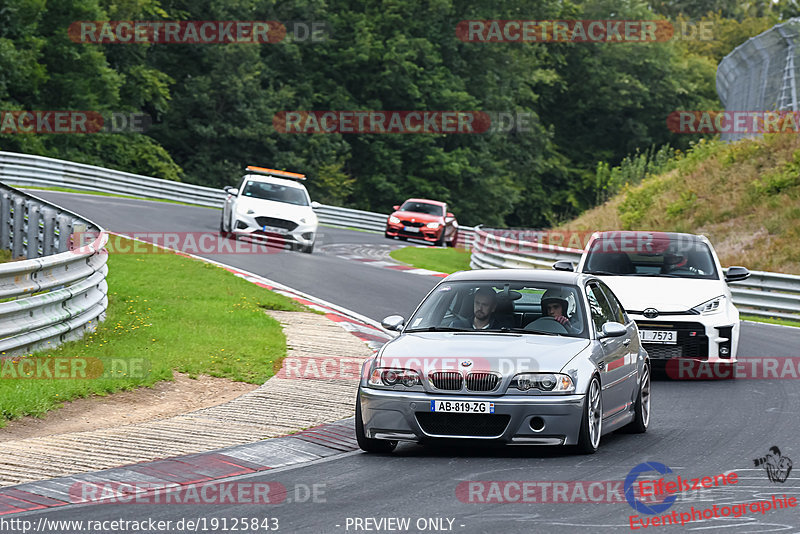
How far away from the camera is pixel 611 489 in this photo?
7.70 meters

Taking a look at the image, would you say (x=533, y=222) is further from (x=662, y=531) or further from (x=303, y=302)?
(x=662, y=531)

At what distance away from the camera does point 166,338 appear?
13852 mm

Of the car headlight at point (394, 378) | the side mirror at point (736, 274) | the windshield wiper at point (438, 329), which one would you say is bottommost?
the car headlight at point (394, 378)

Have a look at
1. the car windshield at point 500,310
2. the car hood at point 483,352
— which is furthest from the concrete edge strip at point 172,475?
the car windshield at point 500,310

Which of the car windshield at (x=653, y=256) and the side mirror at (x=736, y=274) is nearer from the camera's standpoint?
the car windshield at (x=653, y=256)

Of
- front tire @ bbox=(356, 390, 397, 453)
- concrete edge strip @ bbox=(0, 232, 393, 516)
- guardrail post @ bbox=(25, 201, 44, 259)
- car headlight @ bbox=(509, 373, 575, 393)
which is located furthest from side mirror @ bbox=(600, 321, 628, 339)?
guardrail post @ bbox=(25, 201, 44, 259)

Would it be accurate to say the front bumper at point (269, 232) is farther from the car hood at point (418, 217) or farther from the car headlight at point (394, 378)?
the car headlight at point (394, 378)

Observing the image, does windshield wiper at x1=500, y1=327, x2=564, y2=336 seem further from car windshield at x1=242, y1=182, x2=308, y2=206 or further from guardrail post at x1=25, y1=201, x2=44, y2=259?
car windshield at x1=242, y1=182, x2=308, y2=206

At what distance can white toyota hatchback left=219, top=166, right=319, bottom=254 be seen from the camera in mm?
28312

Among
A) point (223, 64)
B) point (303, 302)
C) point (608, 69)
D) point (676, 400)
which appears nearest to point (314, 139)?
point (223, 64)

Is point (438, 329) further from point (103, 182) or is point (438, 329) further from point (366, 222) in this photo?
point (366, 222)

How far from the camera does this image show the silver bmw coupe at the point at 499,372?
341 inches

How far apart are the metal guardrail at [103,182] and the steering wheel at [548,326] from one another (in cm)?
3471

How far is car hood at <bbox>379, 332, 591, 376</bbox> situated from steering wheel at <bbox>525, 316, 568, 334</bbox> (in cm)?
14
